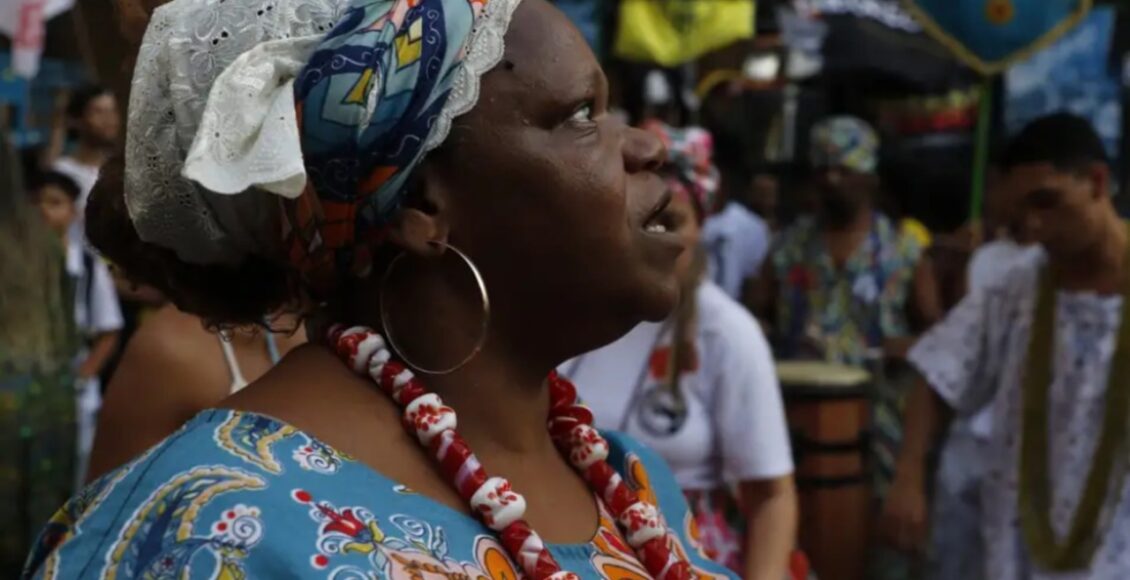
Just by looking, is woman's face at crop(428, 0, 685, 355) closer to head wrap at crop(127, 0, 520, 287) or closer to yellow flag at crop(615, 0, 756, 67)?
head wrap at crop(127, 0, 520, 287)

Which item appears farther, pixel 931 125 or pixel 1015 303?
pixel 931 125

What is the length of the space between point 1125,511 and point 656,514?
2770 mm

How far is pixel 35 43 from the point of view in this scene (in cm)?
632

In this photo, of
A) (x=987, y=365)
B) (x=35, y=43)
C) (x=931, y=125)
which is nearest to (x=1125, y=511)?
(x=987, y=365)

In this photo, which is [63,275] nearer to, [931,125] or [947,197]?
[947,197]

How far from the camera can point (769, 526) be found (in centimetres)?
Result: 354

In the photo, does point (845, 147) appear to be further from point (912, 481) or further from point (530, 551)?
point (530, 551)

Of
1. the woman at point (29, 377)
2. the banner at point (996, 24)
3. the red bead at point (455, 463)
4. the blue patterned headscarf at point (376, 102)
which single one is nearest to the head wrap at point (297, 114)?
the blue patterned headscarf at point (376, 102)

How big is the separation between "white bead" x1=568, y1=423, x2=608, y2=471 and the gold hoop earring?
0.83 ft

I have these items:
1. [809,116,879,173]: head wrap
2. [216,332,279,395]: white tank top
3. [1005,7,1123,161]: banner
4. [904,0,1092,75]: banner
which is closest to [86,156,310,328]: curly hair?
[216,332,279,395]: white tank top

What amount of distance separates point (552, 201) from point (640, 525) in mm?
420

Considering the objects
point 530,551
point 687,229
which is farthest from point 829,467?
point 530,551

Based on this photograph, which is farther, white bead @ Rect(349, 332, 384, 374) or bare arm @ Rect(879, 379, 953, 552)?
bare arm @ Rect(879, 379, 953, 552)

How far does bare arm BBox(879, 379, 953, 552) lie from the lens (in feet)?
15.6
